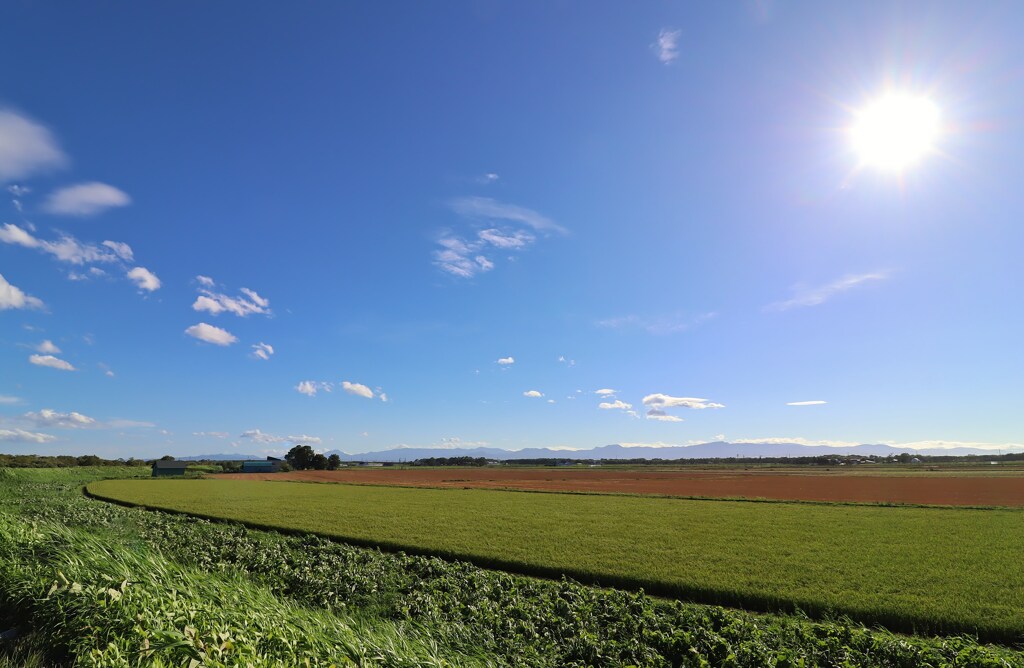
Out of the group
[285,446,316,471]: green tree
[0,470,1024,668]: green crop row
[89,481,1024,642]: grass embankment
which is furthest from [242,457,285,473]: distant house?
[0,470,1024,668]: green crop row

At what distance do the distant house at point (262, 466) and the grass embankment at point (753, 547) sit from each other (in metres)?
110

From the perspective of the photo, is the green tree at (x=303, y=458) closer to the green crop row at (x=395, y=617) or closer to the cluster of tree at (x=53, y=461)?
the cluster of tree at (x=53, y=461)

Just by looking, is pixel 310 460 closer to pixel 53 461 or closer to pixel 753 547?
pixel 53 461

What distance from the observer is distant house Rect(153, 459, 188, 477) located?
108250 millimetres

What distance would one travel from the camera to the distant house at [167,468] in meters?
108

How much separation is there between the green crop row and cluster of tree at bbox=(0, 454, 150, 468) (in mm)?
134967

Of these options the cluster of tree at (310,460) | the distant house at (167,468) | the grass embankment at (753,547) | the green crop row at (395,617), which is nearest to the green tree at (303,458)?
the cluster of tree at (310,460)

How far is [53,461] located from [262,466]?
4668 cm

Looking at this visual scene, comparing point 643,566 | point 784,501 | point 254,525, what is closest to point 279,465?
point 254,525

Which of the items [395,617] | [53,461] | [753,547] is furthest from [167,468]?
[753,547]

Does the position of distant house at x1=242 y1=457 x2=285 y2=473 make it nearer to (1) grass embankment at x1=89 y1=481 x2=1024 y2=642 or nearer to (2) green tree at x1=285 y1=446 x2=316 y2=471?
(2) green tree at x1=285 y1=446 x2=316 y2=471

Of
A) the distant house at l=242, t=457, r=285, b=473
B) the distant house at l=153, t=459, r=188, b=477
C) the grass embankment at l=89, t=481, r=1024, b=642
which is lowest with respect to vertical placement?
the distant house at l=242, t=457, r=285, b=473

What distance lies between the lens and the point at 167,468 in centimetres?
11044

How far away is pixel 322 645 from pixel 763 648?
931 centimetres
